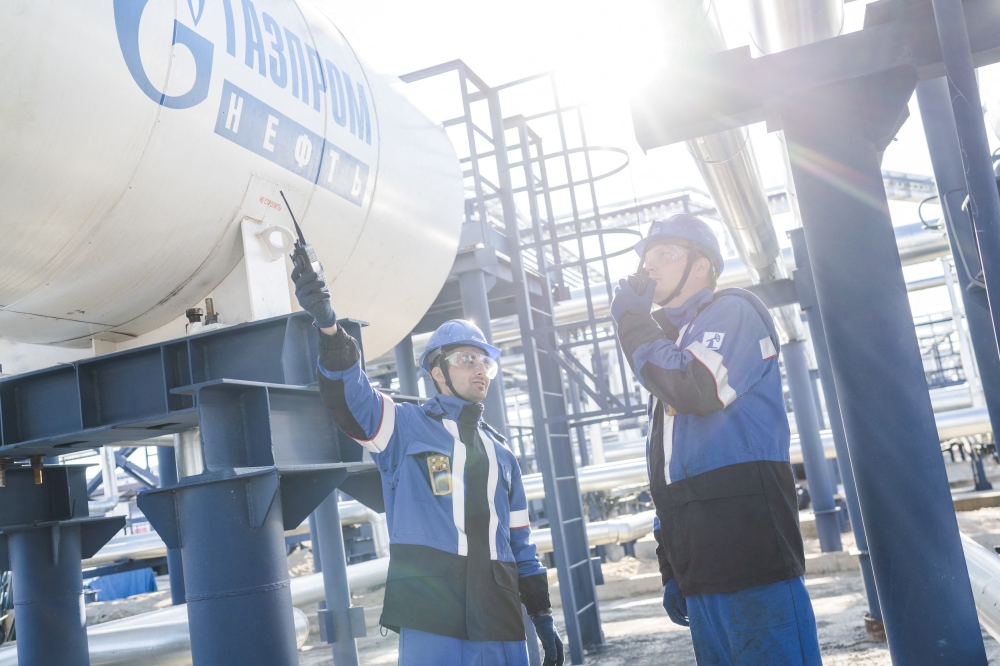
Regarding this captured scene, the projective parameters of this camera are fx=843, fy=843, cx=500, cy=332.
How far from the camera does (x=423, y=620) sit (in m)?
2.99

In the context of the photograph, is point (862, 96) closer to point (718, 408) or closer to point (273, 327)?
point (718, 408)

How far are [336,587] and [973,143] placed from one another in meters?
5.61

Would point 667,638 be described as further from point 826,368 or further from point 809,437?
point 809,437

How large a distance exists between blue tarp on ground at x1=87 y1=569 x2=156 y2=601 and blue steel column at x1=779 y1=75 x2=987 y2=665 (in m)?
18.0

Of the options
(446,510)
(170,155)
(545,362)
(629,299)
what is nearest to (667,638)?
(545,362)

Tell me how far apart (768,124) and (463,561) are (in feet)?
7.10

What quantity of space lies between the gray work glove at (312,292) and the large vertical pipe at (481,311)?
4310mm

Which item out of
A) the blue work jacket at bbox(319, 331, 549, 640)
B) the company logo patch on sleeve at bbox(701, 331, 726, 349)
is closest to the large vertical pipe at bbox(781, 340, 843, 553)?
the blue work jacket at bbox(319, 331, 549, 640)

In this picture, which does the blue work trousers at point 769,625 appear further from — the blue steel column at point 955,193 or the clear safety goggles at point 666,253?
the blue steel column at point 955,193

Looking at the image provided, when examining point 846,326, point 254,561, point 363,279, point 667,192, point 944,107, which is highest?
point 667,192

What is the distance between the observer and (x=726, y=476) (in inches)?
106

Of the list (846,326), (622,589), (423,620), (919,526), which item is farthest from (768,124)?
(622,589)

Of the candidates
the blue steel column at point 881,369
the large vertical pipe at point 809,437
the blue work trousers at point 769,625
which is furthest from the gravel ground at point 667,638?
the blue work trousers at point 769,625

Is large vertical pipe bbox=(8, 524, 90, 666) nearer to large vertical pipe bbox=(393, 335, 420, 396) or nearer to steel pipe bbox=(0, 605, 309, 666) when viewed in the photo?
steel pipe bbox=(0, 605, 309, 666)
